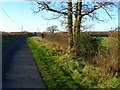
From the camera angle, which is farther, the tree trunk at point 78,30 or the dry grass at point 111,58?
the tree trunk at point 78,30

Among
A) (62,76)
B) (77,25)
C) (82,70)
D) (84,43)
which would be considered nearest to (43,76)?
(62,76)

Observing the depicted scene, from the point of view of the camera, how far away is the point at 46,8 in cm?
2358

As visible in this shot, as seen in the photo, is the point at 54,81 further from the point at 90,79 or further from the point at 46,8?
the point at 46,8

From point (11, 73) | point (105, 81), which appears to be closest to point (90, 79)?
point (105, 81)

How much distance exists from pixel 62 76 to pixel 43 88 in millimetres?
2594

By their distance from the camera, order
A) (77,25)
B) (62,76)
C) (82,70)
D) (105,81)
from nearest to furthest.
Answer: (105,81) → (62,76) → (82,70) → (77,25)

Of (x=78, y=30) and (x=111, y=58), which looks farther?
(x=78, y=30)

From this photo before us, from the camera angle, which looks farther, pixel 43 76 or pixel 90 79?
pixel 43 76

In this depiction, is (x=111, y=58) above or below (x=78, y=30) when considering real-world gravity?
below

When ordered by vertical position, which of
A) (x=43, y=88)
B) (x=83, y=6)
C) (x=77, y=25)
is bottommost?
(x=43, y=88)

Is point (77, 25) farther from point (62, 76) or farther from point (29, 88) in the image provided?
point (29, 88)

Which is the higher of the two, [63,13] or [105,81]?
[63,13]

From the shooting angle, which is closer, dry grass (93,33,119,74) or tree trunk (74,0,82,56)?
dry grass (93,33,119,74)

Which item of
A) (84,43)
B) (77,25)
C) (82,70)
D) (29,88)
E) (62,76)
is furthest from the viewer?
(77,25)
